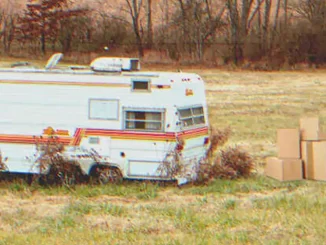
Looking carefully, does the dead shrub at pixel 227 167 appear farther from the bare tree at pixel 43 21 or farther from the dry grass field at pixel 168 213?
the bare tree at pixel 43 21

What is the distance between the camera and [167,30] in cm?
4775

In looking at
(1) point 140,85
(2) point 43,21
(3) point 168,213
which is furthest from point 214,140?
(2) point 43,21

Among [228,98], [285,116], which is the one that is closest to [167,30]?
[228,98]

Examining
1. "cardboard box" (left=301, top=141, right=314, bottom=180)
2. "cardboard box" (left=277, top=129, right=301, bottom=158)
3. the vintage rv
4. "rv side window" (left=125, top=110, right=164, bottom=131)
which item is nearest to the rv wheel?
the vintage rv

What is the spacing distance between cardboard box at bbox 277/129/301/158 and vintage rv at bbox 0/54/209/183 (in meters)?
1.50

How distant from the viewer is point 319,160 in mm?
13867

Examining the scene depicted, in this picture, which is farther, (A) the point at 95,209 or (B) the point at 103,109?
(B) the point at 103,109

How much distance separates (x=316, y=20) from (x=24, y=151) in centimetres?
3436

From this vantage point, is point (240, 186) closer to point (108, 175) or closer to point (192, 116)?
point (192, 116)

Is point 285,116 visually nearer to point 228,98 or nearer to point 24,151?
point 228,98

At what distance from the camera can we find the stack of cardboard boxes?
13789mm

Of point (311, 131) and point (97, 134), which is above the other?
point (97, 134)

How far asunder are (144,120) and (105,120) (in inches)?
24.6

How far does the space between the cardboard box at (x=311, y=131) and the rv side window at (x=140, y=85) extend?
2.95 metres
